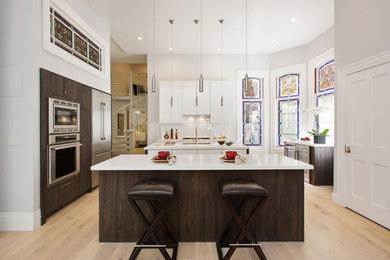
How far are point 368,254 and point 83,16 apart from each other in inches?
206

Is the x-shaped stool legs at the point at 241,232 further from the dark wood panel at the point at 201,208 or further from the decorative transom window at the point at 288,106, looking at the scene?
the decorative transom window at the point at 288,106

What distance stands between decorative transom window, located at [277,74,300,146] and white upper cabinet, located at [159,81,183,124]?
117 inches

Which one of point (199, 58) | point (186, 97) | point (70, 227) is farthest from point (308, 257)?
point (199, 58)

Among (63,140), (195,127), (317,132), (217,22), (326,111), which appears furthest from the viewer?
(195,127)

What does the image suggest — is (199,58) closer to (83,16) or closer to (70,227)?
(83,16)

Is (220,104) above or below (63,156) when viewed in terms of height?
above

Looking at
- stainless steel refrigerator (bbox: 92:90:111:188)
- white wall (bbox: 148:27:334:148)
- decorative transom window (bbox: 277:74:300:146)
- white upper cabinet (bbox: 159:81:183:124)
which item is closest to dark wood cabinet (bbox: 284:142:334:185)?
decorative transom window (bbox: 277:74:300:146)

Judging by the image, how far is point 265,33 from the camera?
5.06 metres

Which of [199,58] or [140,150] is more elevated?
[199,58]

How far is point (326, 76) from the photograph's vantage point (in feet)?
16.7

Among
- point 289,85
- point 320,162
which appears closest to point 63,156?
point 320,162

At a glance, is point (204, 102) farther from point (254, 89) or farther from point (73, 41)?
point (73, 41)

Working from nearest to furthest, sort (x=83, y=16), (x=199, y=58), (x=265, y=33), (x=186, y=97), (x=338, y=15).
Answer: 1. (x=338, y=15)
2. (x=83, y=16)
3. (x=265, y=33)
4. (x=186, y=97)
5. (x=199, y=58)

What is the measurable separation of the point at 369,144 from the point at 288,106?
3392 millimetres
